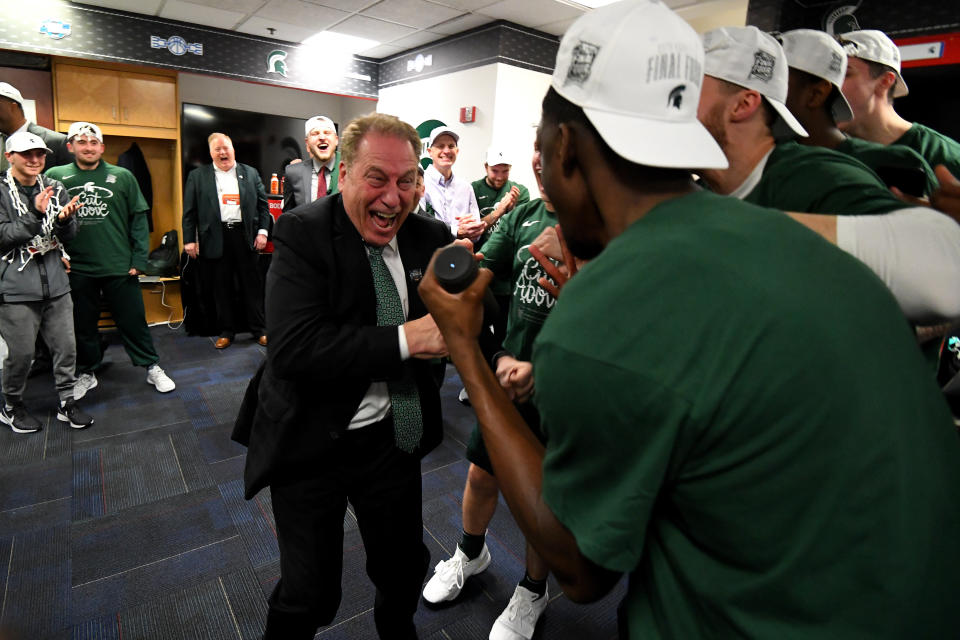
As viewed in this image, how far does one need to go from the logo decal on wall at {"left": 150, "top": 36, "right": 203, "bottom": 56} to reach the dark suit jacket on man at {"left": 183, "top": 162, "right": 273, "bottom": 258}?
212cm

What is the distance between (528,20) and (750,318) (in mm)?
5886

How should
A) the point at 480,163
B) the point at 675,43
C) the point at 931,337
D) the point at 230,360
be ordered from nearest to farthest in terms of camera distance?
the point at 675,43 < the point at 931,337 < the point at 230,360 < the point at 480,163

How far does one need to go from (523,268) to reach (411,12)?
474cm

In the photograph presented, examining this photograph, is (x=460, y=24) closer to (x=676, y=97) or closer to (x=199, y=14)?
(x=199, y=14)

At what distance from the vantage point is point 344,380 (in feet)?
4.13

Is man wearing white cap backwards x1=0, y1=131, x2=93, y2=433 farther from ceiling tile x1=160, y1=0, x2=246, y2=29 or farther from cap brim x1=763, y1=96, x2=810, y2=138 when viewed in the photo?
cap brim x1=763, y1=96, x2=810, y2=138

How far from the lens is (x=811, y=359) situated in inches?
20.2

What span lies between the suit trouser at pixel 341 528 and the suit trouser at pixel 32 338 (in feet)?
8.89

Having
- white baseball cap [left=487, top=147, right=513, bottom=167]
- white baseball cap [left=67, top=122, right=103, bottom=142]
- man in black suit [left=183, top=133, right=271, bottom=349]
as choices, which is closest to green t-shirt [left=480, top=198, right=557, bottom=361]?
white baseball cap [left=487, top=147, right=513, bottom=167]

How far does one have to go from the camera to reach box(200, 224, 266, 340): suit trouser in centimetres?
508

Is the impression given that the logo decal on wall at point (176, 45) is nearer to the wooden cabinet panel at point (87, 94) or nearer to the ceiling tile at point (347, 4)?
the wooden cabinet panel at point (87, 94)

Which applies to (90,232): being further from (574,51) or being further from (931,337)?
(931,337)

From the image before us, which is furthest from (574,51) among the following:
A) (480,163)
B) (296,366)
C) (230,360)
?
(480,163)

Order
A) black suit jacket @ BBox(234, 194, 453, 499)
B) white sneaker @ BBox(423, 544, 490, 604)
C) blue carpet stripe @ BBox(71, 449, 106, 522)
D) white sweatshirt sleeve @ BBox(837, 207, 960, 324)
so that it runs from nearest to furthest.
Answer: white sweatshirt sleeve @ BBox(837, 207, 960, 324) → black suit jacket @ BBox(234, 194, 453, 499) → white sneaker @ BBox(423, 544, 490, 604) → blue carpet stripe @ BBox(71, 449, 106, 522)
